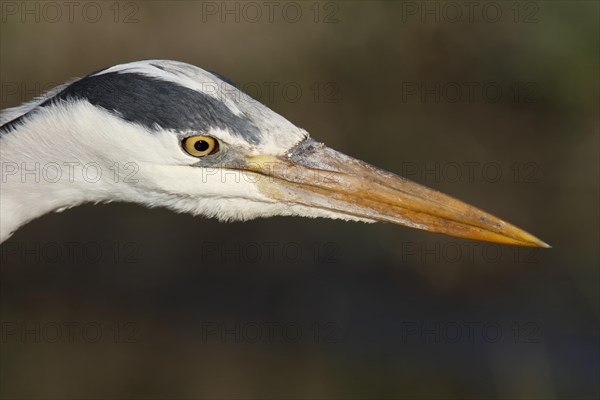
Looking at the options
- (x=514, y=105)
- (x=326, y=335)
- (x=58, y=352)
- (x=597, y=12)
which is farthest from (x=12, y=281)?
(x=597, y=12)

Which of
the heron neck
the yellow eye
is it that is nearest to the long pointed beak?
the yellow eye

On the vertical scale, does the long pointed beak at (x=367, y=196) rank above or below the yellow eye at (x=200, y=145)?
below

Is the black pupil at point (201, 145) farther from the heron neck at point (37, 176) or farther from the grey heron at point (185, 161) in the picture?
the heron neck at point (37, 176)

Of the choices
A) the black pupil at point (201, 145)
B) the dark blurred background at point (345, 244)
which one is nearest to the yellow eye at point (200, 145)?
the black pupil at point (201, 145)

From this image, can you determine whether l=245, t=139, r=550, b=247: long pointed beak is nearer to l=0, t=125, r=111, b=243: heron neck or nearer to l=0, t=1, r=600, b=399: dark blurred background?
l=0, t=125, r=111, b=243: heron neck

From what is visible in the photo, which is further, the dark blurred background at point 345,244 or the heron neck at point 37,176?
the dark blurred background at point 345,244

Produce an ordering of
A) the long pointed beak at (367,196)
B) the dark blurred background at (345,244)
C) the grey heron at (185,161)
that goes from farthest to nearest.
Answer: the dark blurred background at (345,244) < the long pointed beak at (367,196) < the grey heron at (185,161)

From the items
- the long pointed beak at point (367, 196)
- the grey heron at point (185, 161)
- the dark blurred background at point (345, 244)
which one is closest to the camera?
the grey heron at point (185, 161)
